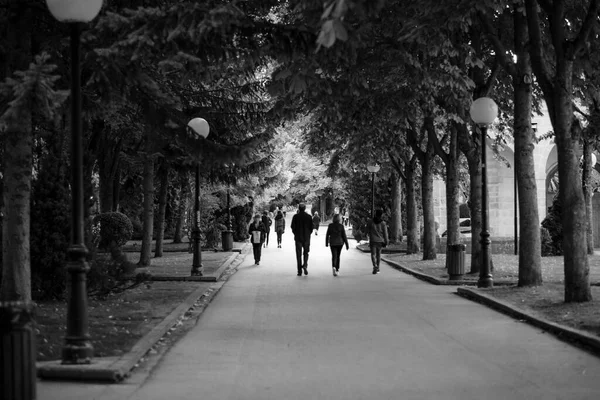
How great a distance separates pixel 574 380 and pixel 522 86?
10.0m

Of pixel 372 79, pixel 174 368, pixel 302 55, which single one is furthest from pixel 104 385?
pixel 372 79

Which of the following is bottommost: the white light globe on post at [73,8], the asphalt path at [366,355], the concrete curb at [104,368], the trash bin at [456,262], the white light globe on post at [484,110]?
the asphalt path at [366,355]

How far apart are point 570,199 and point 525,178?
9.61 feet

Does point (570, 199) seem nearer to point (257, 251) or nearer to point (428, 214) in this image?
point (428, 214)

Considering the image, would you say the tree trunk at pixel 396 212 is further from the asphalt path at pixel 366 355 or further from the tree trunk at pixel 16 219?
the tree trunk at pixel 16 219

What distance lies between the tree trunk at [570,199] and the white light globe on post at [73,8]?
8256 mm

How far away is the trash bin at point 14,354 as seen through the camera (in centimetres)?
657

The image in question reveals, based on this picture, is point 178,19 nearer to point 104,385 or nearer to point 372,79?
point 104,385

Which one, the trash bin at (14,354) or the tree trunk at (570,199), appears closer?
the trash bin at (14,354)

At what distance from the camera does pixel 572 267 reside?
45.3 feet

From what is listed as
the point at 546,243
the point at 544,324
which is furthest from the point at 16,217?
the point at 546,243

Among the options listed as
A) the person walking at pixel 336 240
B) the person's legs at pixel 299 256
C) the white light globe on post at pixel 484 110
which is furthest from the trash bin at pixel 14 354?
the person walking at pixel 336 240

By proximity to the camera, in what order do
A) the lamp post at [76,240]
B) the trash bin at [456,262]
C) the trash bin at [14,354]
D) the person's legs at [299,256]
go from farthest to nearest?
the person's legs at [299,256] → the trash bin at [456,262] → the lamp post at [76,240] → the trash bin at [14,354]

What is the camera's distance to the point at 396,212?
136ft
